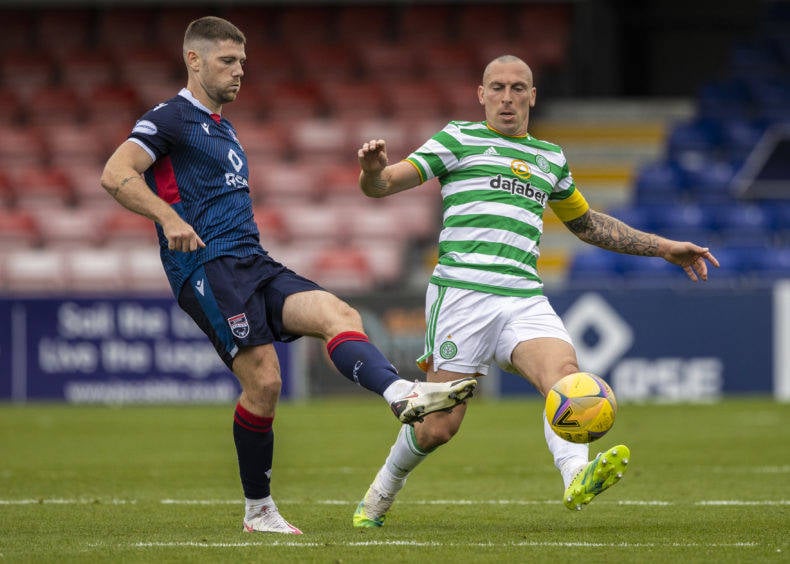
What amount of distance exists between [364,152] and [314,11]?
58.8 ft

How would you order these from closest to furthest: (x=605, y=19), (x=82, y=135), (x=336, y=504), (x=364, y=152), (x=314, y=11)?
(x=364, y=152) → (x=336, y=504) → (x=82, y=135) → (x=314, y=11) → (x=605, y=19)

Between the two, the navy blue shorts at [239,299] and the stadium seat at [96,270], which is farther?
the stadium seat at [96,270]

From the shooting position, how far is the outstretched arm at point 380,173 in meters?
6.38

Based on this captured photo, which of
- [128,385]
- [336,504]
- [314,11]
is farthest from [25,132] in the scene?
[336,504]

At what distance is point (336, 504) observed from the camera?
814 centimetres

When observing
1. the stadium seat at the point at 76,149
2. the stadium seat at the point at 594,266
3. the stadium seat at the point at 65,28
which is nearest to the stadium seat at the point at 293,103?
the stadium seat at the point at 76,149

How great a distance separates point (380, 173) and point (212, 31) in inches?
40.9

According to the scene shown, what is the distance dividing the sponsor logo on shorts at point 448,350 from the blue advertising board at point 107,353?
10.4m

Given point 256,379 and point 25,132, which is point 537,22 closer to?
point 25,132

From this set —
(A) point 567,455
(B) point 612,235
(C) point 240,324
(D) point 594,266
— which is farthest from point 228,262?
(D) point 594,266

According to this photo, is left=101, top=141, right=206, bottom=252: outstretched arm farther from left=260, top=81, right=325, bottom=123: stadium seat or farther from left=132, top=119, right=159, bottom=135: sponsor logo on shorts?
left=260, top=81, right=325, bottom=123: stadium seat

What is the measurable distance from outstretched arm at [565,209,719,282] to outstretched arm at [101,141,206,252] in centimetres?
220

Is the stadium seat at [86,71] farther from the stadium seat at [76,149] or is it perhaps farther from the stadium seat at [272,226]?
the stadium seat at [272,226]

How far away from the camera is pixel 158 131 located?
254 inches
